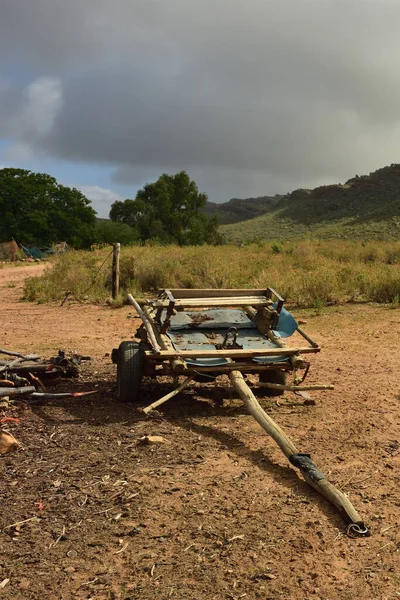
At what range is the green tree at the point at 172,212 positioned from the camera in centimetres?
4078

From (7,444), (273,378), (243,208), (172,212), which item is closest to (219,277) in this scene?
(273,378)

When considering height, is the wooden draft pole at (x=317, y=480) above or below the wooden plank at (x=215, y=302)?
below

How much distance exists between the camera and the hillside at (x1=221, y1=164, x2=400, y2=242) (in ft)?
155

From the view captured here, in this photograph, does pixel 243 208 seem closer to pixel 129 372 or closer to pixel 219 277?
pixel 219 277

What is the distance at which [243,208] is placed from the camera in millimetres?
103562

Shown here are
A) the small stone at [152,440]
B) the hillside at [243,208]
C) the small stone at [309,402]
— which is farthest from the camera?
the hillside at [243,208]

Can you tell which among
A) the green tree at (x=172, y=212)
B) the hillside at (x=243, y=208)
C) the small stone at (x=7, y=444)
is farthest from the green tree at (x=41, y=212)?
the hillside at (x=243, y=208)

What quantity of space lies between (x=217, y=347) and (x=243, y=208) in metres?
99.7

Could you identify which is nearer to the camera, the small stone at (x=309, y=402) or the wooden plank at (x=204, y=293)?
the small stone at (x=309, y=402)

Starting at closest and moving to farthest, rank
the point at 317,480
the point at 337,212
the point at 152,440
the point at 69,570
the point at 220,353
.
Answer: the point at 69,570, the point at 317,480, the point at 152,440, the point at 220,353, the point at 337,212

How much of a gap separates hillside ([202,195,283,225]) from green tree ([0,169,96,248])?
51.6 m

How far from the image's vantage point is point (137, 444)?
4316 mm

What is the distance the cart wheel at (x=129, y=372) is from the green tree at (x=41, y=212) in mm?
35484

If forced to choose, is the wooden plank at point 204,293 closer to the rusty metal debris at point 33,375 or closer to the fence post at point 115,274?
the rusty metal debris at point 33,375
